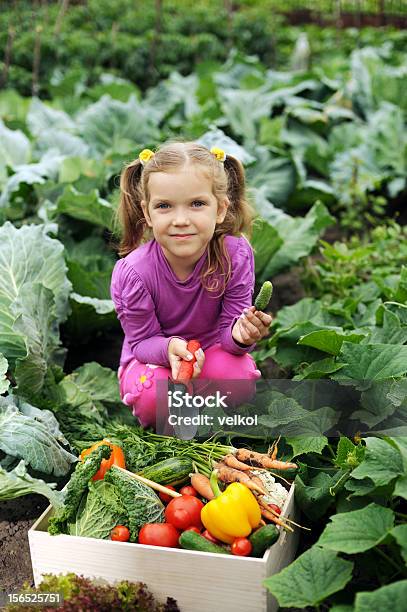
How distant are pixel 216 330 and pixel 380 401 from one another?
0.78 metres

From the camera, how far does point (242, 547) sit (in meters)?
2.81

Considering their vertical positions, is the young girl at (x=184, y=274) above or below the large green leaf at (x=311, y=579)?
above

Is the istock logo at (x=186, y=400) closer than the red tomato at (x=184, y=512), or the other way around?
the red tomato at (x=184, y=512)

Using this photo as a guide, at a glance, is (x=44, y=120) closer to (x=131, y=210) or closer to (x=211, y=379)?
(x=131, y=210)

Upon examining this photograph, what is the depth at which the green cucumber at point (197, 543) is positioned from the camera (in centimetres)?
Answer: 284

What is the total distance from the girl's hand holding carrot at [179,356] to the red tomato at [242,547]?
30.3 inches

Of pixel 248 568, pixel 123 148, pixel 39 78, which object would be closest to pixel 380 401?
pixel 248 568

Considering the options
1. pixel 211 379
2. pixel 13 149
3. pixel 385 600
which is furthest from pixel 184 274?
pixel 13 149

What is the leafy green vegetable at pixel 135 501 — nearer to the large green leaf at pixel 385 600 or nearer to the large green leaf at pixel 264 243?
the large green leaf at pixel 385 600

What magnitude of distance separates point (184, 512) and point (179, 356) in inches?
26.5

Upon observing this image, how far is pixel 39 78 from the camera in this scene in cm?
1016

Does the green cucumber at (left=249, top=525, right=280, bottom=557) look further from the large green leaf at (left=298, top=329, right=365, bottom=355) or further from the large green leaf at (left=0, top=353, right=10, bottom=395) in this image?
the large green leaf at (left=0, top=353, right=10, bottom=395)

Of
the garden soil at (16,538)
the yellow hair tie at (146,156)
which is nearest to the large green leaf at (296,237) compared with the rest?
the yellow hair tie at (146,156)

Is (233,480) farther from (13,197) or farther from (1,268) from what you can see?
(13,197)
